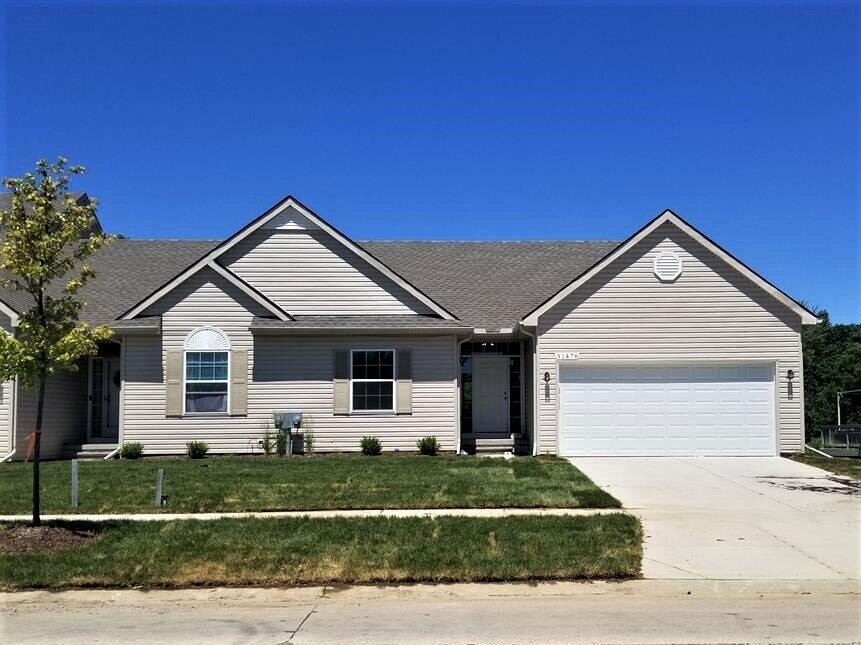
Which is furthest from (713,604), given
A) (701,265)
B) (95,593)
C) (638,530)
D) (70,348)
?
(701,265)

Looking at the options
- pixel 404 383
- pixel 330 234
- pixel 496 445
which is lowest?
pixel 496 445

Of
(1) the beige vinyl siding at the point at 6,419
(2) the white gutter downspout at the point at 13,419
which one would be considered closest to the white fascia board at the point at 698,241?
(2) the white gutter downspout at the point at 13,419

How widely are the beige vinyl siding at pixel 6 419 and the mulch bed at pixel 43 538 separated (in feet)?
31.3

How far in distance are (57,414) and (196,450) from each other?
12.0 feet

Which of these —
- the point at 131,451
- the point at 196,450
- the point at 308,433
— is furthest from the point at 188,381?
the point at 308,433

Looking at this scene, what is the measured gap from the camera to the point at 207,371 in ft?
62.2

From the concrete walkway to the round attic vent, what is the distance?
28.7 ft

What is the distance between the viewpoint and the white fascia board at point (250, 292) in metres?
18.8

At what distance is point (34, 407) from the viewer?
19.2 m

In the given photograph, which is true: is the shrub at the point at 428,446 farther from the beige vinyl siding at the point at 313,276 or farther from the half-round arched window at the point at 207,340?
the half-round arched window at the point at 207,340

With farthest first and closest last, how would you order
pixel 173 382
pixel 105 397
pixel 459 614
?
pixel 105 397, pixel 173 382, pixel 459 614

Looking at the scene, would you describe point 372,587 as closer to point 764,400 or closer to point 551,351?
point 551,351

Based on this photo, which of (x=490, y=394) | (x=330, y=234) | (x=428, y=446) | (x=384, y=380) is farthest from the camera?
(x=490, y=394)

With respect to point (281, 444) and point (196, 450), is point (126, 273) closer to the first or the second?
point (196, 450)
